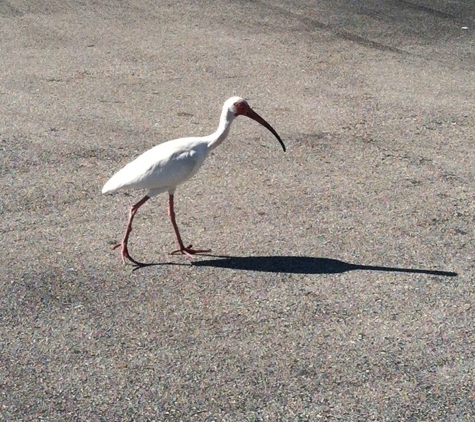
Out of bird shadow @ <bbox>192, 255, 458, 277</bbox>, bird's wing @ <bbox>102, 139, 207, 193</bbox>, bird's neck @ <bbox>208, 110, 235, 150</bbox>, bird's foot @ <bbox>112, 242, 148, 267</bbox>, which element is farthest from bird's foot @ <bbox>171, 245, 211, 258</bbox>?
bird's neck @ <bbox>208, 110, 235, 150</bbox>

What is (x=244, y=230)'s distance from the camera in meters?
7.36

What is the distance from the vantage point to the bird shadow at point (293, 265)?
6.74 meters

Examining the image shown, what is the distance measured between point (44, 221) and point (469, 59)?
683 centimetres

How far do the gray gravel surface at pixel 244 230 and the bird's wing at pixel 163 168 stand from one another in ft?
1.74

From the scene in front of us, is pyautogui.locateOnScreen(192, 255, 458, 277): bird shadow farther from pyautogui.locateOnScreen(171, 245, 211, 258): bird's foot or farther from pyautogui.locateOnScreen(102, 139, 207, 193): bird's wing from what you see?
pyautogui.locateOnScreen(102, 139, 207, 193): bird's wing

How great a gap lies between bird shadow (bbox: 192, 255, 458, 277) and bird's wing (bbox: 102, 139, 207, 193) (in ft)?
2.11

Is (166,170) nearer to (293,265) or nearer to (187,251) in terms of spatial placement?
(187,251)

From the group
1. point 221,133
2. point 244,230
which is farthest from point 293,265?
point 221,133

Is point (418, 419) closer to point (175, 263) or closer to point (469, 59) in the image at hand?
point (175, 263)

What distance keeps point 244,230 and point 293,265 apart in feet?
2.28

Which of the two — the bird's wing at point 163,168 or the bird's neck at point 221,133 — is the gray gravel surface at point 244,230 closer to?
the bird's wing at point 163,168

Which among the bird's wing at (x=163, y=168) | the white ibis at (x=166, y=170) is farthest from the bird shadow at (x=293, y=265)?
the bird's wing at (x=163, y=168)

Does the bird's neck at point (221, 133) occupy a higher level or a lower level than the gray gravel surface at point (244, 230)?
higher

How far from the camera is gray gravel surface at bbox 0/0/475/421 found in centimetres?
541
